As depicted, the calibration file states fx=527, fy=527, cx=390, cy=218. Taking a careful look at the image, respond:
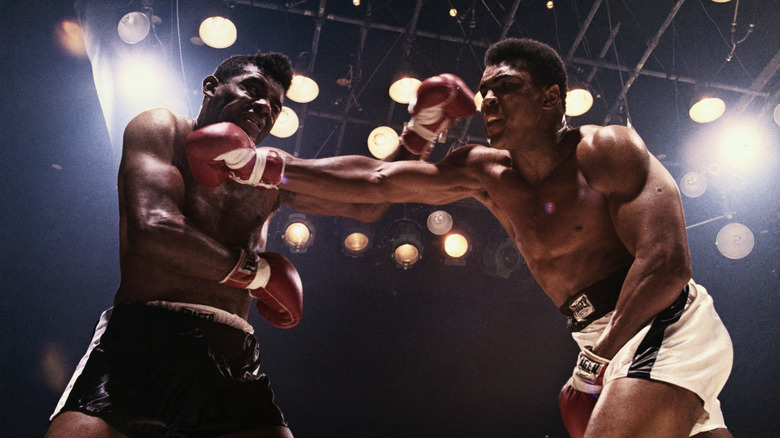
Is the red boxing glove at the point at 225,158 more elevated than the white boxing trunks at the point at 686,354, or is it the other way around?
the red boxing glove at the point at 225,158

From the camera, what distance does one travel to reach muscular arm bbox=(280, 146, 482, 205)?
2.53m

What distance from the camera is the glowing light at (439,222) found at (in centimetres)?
615

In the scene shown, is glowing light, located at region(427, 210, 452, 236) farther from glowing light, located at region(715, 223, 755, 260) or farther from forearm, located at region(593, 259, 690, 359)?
forearm, located at region(593, 259, 690, 359)

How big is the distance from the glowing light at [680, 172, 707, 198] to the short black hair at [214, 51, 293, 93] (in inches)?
195

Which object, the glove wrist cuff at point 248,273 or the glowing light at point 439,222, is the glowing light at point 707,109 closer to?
the glowing light at point 439,222

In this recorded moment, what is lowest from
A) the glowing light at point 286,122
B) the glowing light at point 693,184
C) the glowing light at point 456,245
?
the glowing light at point 456,245

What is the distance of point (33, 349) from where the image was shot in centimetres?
274

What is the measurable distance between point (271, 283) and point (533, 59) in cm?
160

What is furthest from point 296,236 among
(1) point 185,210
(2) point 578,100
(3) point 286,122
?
(1) point 185,210

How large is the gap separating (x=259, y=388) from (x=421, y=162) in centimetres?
131

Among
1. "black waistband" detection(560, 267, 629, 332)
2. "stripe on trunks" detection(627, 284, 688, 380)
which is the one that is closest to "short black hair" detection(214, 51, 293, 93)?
"black waistband" detection(560, 267, 629, 332)

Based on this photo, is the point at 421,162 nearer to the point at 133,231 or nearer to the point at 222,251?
the point at 222,251

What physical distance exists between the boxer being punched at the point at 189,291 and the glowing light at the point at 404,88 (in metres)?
2.57

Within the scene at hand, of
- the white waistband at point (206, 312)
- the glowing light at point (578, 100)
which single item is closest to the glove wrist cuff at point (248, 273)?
the white waistband at point (206, 312)
